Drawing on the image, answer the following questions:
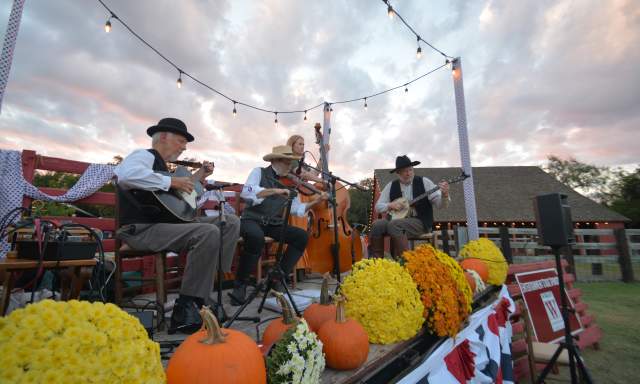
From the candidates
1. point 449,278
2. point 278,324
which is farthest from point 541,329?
point 278,324

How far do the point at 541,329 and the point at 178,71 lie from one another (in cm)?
661

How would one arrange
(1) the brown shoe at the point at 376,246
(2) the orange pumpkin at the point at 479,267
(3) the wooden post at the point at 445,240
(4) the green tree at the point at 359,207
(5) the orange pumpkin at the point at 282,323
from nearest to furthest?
1. (5) the orange pumpkin at the point at 282,323
2. (2) the orange pumpkin at the point at 479,267
3. (1) the brown shoe at the point at 376,246
4. (3) the wooden post at the point at 445,240
5. (4) the green tree at the point at 359,207

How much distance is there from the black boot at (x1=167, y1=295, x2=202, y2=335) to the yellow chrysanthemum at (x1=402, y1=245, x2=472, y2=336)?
1.63 metres

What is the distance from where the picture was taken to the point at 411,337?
2086mm

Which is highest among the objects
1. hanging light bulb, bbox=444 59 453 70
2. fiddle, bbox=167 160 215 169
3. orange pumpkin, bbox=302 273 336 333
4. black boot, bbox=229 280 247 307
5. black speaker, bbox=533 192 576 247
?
hanging light bulb, bbox=444 59 453 70

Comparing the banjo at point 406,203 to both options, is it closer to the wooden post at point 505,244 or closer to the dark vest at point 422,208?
the dark vest at point 422,208

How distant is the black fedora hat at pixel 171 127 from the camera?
2.72 m

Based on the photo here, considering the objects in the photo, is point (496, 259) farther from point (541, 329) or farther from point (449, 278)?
point (449, 278)

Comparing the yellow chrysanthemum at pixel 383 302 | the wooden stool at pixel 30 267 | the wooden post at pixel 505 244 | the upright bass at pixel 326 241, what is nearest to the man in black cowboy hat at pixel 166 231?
the wooden stool at pixel 30 267

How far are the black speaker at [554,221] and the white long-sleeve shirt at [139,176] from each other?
3.41 metres

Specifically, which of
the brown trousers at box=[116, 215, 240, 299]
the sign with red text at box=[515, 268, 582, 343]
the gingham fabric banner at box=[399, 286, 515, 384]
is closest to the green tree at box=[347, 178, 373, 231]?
the sign with red text at box=[515, 268, 582, 343]

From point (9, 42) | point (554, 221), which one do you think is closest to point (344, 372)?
A: point (554, 221)

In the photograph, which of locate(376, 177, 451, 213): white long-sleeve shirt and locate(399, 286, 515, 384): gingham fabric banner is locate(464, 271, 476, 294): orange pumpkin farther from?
locate(376, 177, 451, 213): white long-sleeve shirt

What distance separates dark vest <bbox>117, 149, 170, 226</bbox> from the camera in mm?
2496
